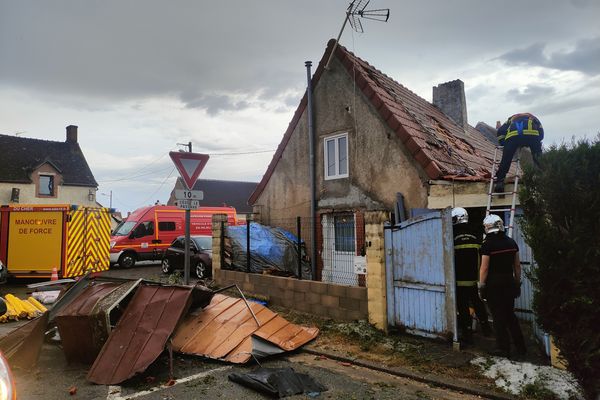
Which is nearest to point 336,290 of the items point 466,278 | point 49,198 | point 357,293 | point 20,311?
point 357,293

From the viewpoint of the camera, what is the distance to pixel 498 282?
5270 millimetres

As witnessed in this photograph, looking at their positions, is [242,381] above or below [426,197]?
below

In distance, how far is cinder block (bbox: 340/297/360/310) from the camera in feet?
24.0

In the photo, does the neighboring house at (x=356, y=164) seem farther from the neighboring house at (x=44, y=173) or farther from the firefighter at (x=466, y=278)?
the neighboring house at (x=44, y=173)

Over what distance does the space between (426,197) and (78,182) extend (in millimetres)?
30939

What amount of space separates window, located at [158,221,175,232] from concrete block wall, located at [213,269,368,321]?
9861 mm

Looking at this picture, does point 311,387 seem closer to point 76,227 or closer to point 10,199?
point 76,227

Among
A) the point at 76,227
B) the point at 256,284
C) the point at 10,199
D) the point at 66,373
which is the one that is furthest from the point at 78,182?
the point at 66,373

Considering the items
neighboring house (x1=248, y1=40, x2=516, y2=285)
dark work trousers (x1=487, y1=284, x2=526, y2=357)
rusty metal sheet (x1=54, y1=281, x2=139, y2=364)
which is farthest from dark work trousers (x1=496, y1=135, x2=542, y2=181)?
rusty metal sheet (x1=54, y1=281, x2=139, y2=364)

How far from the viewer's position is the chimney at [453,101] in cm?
1515

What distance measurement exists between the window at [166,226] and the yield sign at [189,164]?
12884 millimetres

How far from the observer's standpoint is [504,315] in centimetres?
530

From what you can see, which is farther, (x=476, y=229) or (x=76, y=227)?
(x=76, y=227)

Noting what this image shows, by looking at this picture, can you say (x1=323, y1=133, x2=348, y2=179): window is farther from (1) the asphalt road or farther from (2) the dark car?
(2) the dark car
